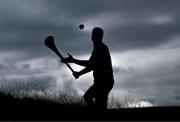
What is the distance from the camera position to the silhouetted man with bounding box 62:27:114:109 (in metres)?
11.2

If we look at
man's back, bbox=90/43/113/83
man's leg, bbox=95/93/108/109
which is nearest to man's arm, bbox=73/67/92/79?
man's back, bbox=90/43/113/83

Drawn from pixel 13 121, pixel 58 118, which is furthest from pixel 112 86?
pixel 13 121

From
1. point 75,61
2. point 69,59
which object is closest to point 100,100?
point 75,61

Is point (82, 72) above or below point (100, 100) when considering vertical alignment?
above

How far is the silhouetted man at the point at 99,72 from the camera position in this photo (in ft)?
36.8

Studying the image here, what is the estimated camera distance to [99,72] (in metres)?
11.3

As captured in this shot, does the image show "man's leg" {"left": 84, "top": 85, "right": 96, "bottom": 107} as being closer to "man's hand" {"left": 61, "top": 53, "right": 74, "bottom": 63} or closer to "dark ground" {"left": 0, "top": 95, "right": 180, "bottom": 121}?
"man's hand" {"left": 61, "top": 53, "right": 74, "bottom": 63}

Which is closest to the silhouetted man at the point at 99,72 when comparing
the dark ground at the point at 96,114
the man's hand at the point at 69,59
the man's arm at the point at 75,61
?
the man's arm at the point at 75,61

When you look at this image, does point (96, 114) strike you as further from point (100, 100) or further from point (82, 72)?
point (82, 72)

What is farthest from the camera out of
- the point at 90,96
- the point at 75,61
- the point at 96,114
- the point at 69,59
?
the point at 69,59

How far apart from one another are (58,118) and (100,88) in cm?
230

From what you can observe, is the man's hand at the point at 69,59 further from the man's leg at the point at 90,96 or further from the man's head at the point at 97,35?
the man's leg at the point at 90,96

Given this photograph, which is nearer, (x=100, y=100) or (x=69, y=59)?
(x=100, y=100)

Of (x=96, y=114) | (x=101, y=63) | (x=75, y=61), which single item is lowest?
(x=96, y=114)
